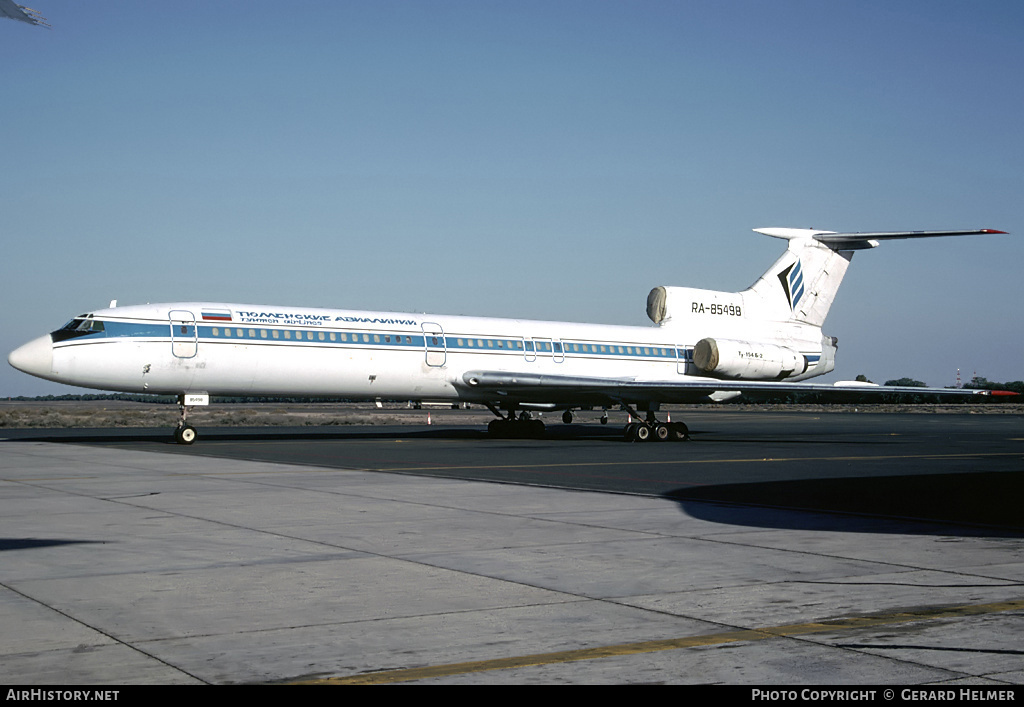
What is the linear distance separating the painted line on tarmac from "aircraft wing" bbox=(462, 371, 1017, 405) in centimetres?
2078

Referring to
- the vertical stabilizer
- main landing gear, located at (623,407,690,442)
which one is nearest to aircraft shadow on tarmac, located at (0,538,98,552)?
main landing gear, located at (623,407,690,442)

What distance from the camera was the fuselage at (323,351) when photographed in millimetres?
24188

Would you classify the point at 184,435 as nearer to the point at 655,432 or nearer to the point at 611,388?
the point at 611,388

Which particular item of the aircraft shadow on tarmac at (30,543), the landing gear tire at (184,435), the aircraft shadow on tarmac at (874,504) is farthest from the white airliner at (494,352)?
the aircraft shadow on tarmac at (30,543)

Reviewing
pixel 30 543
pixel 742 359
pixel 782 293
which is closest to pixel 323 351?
pixel 742 359

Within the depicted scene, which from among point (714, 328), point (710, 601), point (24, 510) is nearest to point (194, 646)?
point (710, 601)

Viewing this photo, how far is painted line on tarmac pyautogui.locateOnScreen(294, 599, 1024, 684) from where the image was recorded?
4.92 meters

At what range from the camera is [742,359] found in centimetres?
3077

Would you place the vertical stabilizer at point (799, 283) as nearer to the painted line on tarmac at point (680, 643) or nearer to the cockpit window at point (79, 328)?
the cockpit window at point (79, 328)

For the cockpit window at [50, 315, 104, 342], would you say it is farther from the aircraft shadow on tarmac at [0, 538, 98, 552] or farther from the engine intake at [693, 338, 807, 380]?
the engine intake at [693, 338, 807, 380]

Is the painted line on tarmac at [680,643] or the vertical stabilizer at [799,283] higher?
the vertical stabilizer at [799,283]

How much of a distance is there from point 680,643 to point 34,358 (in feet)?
71.8

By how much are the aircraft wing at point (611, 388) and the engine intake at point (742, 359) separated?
2.22 feet

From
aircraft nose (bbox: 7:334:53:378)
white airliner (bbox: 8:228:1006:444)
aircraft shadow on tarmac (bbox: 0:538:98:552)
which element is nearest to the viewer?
aircraft shadow on tarmac (bbox: 0:538:98:552)
